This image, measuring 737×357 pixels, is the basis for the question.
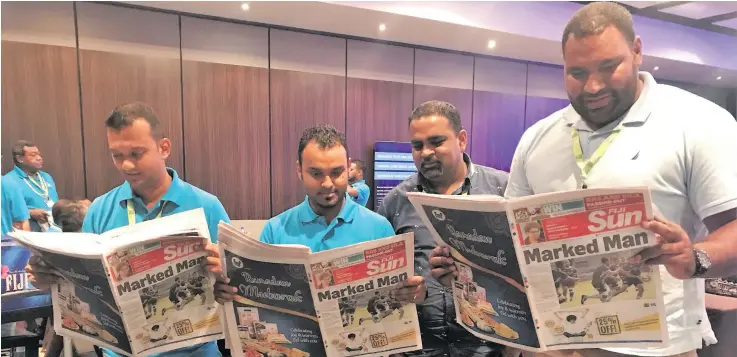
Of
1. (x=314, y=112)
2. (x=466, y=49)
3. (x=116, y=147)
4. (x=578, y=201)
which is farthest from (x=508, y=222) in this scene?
(x=466, y=49)

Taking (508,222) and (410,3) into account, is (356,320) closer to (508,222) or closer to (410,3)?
(508,222)

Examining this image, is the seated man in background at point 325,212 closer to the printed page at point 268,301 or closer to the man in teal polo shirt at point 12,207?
the printed page at point 268,301

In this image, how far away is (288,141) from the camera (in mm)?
4738

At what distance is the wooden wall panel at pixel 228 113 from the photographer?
4297 mm

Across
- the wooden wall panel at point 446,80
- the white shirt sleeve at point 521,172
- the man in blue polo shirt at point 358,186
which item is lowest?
the man in blue polo shirt at point 358,186

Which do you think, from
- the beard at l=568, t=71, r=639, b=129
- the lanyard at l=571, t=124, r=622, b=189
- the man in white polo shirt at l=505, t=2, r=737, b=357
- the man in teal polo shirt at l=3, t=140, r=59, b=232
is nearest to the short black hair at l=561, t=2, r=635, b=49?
the man in white polo shirt at l=505, t=2, r=737, b=357

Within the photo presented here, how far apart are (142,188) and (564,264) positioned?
49.0 inches

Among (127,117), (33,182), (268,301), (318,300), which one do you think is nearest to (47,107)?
(33,182)

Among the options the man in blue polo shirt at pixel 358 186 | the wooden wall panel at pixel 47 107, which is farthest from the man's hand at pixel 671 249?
the wooden wall panel at pixel 47 107

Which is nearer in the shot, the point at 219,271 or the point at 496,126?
the point at 219,271

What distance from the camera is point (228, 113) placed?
4422mm

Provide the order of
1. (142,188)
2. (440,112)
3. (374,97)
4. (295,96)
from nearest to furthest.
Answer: (142,188) → (440,112) → (295,96) → (374,97)

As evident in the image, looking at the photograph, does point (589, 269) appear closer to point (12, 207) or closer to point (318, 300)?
point (318, 300)

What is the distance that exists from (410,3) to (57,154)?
10.5ft
